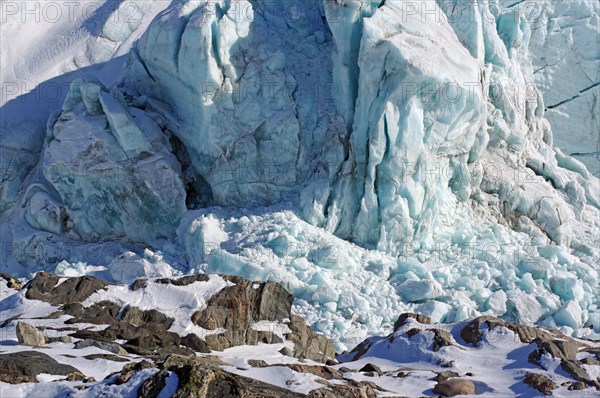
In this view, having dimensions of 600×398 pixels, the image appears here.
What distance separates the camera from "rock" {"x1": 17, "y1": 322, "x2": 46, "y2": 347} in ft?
33.8

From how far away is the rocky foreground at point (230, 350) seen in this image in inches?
329

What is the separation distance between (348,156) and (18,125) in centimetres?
679

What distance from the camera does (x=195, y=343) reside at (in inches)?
440

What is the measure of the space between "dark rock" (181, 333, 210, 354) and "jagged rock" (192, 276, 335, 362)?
0.49 feet

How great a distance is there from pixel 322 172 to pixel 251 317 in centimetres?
492

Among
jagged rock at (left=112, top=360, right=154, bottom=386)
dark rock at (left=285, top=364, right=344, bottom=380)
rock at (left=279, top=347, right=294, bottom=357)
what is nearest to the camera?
jagged rock at (left=112, top=360, right=154, bottom=386)

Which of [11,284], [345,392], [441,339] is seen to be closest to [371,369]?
[441,339]

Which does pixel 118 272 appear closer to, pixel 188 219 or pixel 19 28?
pixel 188 219

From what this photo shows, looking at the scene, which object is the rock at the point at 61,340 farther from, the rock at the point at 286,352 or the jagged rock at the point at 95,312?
the rock at the point at 286,352

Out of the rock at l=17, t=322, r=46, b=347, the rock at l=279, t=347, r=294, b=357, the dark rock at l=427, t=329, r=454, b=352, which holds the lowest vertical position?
the rock at l=279, t=347, r=294, b=357

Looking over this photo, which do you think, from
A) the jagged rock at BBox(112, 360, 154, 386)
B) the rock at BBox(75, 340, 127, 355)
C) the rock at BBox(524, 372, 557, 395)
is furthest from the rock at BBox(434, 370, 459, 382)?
the rock at BBox(75, 340, 127, 355)

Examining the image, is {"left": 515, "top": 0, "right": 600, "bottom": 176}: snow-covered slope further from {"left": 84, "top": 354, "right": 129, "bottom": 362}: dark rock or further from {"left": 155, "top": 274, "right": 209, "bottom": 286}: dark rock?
{"left": 84, "top": 354, "right": 129, "bottom": 362}: dark rock

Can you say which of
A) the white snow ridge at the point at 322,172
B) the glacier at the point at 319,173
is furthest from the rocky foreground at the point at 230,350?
the glacier at the point at 319,173

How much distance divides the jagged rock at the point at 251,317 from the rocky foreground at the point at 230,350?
1 centimetres
